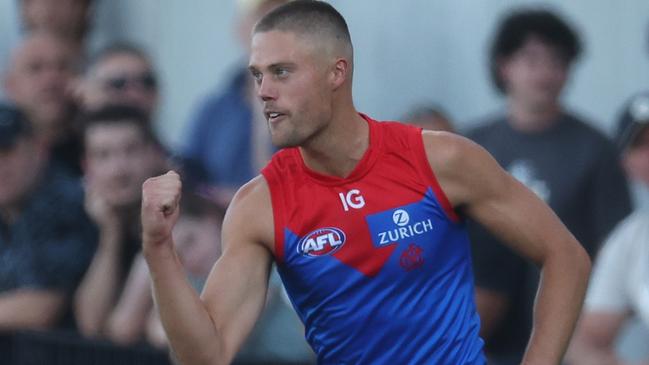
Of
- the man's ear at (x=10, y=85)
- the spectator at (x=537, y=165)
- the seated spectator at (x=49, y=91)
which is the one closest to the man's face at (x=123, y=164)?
the seated spectator at (x=49, y=91)

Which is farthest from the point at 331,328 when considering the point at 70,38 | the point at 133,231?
the point at 70,38

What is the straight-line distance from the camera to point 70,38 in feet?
30.6

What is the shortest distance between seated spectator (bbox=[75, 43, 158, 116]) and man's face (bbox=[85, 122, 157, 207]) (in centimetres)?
53

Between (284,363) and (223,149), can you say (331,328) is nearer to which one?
(284,363)

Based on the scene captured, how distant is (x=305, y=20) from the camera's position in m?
4.80

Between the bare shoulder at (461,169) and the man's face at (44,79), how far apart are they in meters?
4.19

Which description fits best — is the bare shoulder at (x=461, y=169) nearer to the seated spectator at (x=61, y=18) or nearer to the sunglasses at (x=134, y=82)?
the sunglasses at (x=134, y=82)

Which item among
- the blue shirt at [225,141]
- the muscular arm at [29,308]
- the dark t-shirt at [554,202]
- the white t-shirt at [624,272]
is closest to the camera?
the white t-shirt at [624,272]

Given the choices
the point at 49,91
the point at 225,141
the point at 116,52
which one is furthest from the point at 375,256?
the point at 49,91

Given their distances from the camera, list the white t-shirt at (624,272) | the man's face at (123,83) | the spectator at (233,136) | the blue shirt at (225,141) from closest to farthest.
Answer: the white t-shirt at (624,272)
the spectator at (233,136)
the blue shirt at (225,141)
the man's face at (123,83)

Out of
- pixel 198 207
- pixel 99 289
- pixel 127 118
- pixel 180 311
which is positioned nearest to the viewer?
pixel 180 311

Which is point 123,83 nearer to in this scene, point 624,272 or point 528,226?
point 624,272

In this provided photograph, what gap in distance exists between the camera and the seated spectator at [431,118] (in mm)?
7746

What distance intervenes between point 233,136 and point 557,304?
3508 mm
